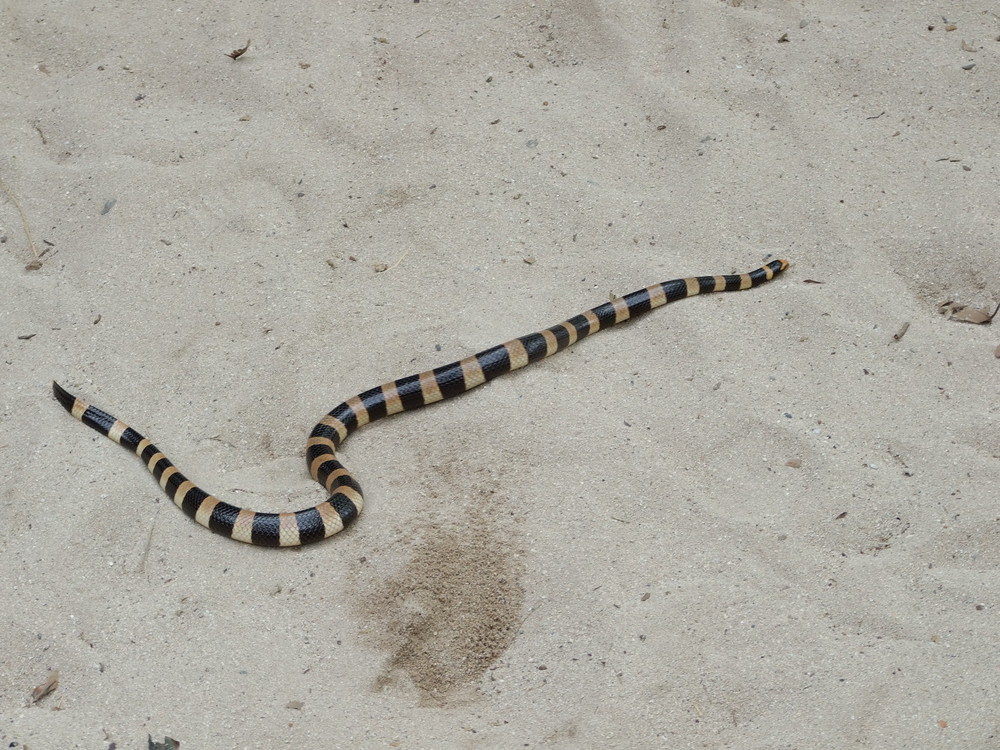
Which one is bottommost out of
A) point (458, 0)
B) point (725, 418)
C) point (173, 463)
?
point (173, 463)

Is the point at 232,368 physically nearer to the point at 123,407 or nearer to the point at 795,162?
the point at 123,407

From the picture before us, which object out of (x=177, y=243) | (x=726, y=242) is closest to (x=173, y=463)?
(x=177, y=243)

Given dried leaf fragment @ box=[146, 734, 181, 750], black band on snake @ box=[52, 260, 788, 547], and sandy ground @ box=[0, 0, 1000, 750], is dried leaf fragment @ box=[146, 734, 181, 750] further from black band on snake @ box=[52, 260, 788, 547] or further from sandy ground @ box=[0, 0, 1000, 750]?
black band on snake @ box=[52, 260, 788, 547]

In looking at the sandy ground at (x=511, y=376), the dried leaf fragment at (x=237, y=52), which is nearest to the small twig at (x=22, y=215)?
the sandy ground at (x=511, y=376)

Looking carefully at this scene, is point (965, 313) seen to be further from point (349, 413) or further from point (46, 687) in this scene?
point (46, 687)

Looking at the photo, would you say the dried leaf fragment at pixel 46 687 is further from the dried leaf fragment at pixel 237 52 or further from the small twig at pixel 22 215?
the dried leaf fragment at pixel 237 52

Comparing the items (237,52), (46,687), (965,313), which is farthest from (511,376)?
(237,52)

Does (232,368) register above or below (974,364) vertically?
below

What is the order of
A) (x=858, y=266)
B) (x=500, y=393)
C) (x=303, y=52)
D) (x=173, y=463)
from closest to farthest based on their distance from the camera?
(x=173, y=463), (x=500, y=393), (x=858, y=266), (x=303, y=52)
